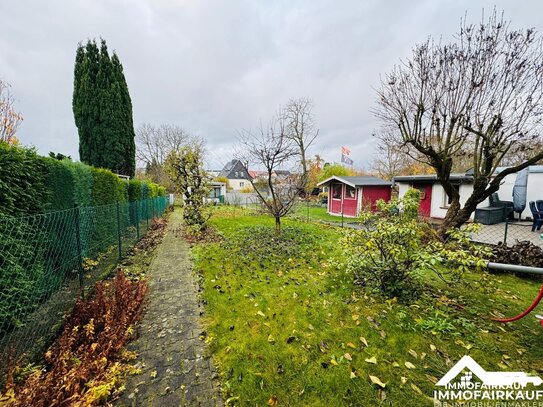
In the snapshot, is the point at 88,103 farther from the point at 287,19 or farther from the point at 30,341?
the point at 30,341

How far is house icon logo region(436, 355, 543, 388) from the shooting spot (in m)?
2.01

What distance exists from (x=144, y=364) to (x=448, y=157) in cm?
834

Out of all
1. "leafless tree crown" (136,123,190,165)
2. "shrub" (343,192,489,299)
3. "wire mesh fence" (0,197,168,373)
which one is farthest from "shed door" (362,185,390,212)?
"leafless tree crown" (136,123,190,165)

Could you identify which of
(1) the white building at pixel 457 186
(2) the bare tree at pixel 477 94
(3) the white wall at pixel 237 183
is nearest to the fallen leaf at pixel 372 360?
(2) the bare tree at pixel 477 94

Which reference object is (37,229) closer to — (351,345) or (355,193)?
(351,345)

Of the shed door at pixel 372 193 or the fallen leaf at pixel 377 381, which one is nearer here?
the fallen leaf at pixel 377 381

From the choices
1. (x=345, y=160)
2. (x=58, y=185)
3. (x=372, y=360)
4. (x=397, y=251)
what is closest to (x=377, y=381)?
(x=372, y=360)

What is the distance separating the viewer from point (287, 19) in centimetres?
884

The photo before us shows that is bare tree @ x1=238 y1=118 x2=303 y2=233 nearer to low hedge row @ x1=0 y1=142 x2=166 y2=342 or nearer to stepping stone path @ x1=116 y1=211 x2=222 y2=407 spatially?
stepping stone path @ x1=116 y1=211 x2=222 y2=407

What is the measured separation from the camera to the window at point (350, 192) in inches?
623

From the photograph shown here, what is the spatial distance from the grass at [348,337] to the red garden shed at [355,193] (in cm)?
1079

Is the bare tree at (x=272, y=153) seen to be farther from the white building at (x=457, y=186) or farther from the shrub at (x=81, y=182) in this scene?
the white building at (x=457, y=186)

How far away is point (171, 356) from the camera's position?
2473 mm

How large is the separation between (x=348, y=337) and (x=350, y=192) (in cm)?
1453
